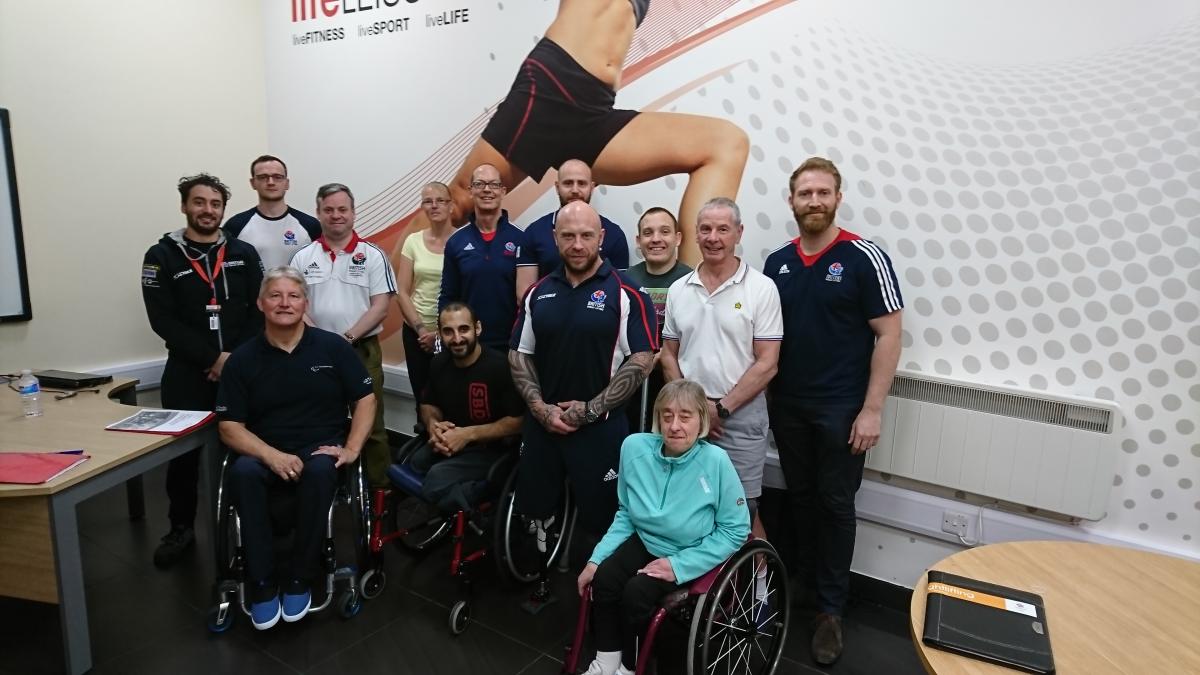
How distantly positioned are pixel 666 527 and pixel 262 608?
1.55 meters

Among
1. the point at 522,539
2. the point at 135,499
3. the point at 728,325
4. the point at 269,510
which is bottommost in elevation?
the point at 135,499

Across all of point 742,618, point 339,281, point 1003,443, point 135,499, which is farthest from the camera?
point 135,499

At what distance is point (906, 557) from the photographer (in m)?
2.72

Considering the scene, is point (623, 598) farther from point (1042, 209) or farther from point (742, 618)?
point (1042, 209)

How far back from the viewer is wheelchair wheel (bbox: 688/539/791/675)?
6.03ft

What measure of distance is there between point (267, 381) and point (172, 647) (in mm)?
1005

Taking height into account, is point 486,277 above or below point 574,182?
below

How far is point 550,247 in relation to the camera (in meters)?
3.03

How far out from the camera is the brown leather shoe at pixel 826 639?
2365 mm

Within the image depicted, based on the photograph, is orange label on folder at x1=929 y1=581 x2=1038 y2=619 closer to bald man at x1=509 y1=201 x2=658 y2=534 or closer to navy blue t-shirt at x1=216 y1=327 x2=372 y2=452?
bald man at x1=509 y1=201 x2=658 y2=534

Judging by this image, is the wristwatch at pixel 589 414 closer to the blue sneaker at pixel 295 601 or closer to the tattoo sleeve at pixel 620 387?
the tattoo sleeve at pixel 620 387

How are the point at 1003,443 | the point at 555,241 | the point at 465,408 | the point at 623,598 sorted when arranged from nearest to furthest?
the point at 623,598, the point at 1003,443, the point at 465,408, the point at 555,241

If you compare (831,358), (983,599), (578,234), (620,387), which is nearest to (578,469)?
(620,387)

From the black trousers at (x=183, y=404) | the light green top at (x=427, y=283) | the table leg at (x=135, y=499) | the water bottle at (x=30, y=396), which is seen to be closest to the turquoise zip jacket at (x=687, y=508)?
the light green top at (x=427, y=283)
